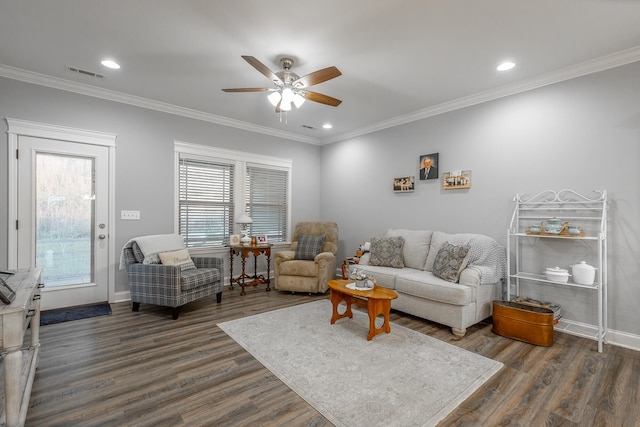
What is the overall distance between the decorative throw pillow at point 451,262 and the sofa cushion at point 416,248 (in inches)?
19.4

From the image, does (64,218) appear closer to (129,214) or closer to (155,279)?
(129,214)

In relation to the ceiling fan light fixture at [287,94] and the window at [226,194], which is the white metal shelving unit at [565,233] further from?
the window at [226,194]

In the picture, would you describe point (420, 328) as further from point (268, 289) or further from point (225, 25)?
point (225, 25)

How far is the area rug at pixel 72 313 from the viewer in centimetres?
334

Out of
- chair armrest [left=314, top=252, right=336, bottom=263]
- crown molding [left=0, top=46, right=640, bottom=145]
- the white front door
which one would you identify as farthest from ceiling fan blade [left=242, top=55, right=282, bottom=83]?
the white front door

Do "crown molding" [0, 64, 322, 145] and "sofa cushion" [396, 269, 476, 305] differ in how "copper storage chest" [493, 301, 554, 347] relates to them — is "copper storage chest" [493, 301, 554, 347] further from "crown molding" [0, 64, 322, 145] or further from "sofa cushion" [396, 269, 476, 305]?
"crown molding" [0, 64, 322, 145]

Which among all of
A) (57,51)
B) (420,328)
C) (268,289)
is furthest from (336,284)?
(57,51)

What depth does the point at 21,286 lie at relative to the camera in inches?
74.7

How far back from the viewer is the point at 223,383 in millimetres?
2186

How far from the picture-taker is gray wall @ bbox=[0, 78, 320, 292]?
3.41 meters

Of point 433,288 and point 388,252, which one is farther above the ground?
point 388,252

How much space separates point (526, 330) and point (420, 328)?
100 cm

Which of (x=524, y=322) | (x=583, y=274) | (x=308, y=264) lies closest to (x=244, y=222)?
(x=308, y=264)

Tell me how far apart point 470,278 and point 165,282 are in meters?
3.38
